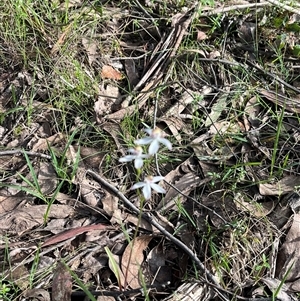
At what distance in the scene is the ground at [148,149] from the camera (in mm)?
1842

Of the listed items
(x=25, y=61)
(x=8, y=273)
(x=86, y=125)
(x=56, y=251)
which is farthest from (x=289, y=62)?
(x=8, y=273)

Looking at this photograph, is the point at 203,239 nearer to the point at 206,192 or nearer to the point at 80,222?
the point at 206,192

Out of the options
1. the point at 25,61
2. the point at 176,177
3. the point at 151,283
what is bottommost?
the point at 151,283

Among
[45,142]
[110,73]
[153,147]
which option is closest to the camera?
[153,147]

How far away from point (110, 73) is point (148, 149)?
74 centimetres

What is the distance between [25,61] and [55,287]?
1140 mm

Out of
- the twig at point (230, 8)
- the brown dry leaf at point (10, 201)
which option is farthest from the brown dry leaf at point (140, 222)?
the twig at point (230, 8)

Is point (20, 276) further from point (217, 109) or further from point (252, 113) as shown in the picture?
point (252, 113)

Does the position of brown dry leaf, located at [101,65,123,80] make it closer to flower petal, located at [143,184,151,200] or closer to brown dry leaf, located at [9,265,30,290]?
brown dry leaf, located at [9,265,30,290]

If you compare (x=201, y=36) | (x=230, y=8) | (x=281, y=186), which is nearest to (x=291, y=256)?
(x=281, y=186)

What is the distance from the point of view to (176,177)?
6.93ft

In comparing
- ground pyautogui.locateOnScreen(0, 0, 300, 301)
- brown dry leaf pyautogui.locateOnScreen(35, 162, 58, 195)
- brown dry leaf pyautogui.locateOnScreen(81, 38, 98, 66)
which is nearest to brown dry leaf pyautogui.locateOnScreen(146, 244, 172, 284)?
ground pyautogui.locateOnScreen(0, 0, 300, 301)

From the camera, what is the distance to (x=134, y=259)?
74.2 inches

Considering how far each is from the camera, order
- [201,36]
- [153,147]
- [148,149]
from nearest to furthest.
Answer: [153,147] → [148,149] → [201,36]
